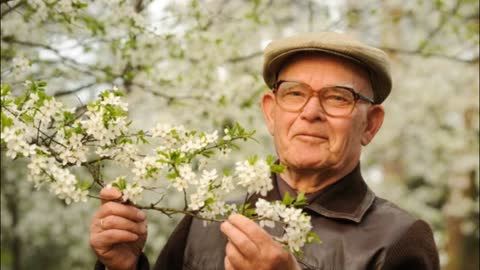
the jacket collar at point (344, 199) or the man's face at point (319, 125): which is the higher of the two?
the man's face at point (319, 125)

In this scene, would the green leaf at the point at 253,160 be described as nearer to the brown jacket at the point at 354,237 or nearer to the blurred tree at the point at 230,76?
the brown jacket at the point at 354,237

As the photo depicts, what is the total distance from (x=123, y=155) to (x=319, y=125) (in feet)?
2.63

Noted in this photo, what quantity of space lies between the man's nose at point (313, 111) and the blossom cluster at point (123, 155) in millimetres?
472

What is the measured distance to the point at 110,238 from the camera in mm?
2605

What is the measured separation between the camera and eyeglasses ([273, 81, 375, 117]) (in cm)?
289

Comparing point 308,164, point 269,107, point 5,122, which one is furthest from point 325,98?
point 5,122

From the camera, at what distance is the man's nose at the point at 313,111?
2852mm

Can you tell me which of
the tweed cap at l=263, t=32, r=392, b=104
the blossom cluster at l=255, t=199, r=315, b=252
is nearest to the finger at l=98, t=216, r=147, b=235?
the blossom cluster at l=255, t=199, r=315, b=252

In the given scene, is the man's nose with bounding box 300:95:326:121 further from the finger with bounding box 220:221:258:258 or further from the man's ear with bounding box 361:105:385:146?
the finger with bounding box 220:221:258:258

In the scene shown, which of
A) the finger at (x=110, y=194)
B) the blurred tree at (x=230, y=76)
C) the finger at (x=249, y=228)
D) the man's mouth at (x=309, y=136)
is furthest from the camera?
the blurred tree at (x=230, y=76)

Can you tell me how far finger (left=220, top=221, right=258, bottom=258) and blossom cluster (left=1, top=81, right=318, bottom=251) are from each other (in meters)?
0.07

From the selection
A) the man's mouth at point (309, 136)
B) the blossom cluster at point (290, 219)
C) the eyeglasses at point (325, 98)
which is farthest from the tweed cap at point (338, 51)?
the blossom cluster at point (290, 219)

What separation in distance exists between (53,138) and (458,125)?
13.1m

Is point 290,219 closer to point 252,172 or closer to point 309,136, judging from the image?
point 252,172
